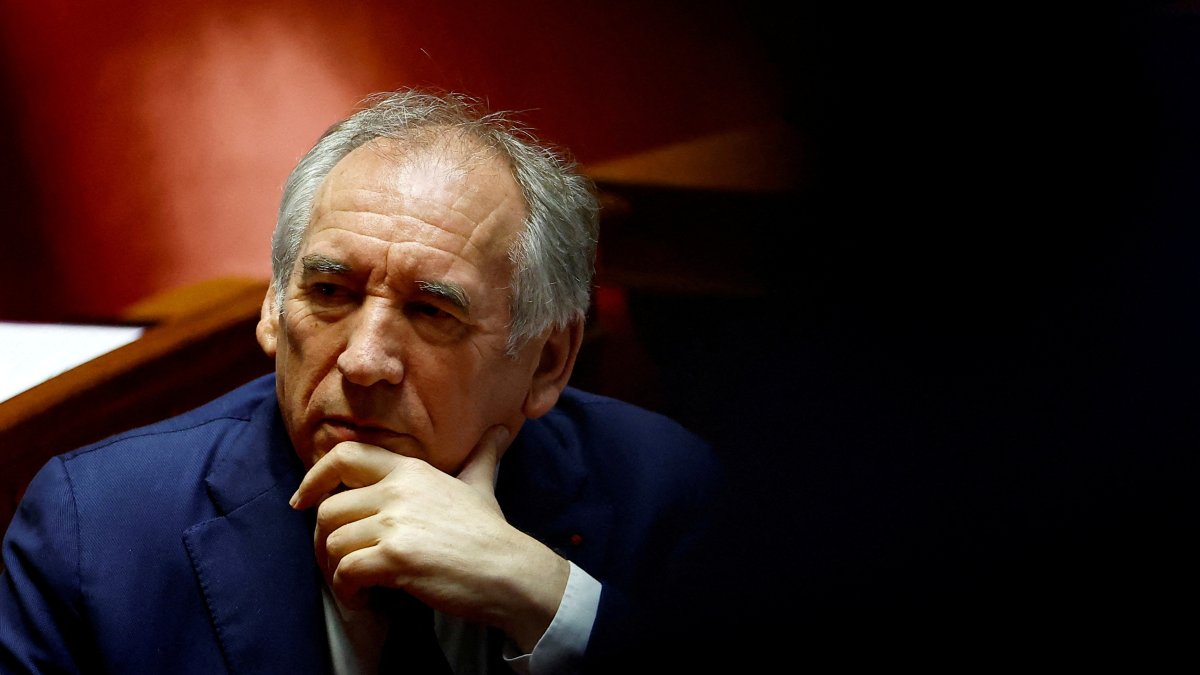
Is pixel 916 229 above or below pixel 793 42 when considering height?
below

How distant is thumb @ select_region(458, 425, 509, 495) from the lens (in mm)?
1319

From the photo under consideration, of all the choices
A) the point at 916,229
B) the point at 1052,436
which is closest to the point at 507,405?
the point at 916,229

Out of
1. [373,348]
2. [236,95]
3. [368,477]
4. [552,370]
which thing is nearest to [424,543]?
[368,477]

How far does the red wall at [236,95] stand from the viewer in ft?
4.96

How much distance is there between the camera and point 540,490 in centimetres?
154

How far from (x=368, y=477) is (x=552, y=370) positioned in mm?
296

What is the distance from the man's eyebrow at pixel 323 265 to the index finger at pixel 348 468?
18 cm

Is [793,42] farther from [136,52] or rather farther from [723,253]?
[136,52]

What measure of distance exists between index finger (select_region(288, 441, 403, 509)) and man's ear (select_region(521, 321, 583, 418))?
0.23m

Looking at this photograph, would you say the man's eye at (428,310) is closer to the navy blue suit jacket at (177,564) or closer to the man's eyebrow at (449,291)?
the man's eyebrow at (449,291)

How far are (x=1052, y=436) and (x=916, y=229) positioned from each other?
0.27 meters

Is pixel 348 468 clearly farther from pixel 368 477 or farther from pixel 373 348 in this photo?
pixel 373 348

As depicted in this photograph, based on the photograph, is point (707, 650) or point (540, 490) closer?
point (707, 650)

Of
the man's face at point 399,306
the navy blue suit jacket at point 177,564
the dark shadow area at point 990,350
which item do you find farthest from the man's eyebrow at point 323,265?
the dark shadow area at point 990,350
